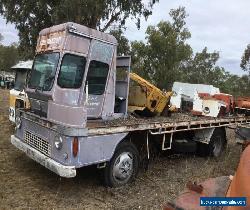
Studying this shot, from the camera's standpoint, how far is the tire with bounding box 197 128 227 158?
34.0 feet

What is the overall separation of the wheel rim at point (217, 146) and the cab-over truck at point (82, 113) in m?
2.63

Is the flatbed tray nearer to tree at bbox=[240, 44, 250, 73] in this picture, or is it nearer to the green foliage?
tree at bbox=[240, 44, 250, 73]

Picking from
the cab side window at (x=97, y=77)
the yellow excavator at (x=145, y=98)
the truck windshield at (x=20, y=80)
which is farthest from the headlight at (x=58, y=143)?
the truck windshield at (x=20, y=80)

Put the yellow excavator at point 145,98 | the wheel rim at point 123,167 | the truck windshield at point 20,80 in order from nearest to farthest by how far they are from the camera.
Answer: the wheel rim at point 123,167 < the yellow excavator at point 145,98 < the truck windshield at point 20,80

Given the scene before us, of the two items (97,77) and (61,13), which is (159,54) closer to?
(61,13)

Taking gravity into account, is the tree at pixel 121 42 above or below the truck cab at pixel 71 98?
above

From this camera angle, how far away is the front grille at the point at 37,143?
6703mm

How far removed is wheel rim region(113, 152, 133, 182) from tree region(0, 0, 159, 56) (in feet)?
38.0

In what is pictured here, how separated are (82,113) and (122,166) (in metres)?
1.52

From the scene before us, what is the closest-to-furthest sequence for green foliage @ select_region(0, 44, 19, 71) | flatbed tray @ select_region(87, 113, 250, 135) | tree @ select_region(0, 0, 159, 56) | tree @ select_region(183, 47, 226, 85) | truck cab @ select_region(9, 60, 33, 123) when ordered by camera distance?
flatbed tray @ select_region(87, 113, 250, 135), truck cab @ select_region(9, 60, 33, 123), tree @ select_region(0, 0, 159, 56), tree @ select_region(183, 47, 226, 85), green foliage @ select_region(0, 44, 19, 71)

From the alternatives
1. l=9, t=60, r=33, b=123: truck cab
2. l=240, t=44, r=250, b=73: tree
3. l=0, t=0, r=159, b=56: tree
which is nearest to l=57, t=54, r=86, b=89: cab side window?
l=9, t=60, r=33, b=123: truck cab

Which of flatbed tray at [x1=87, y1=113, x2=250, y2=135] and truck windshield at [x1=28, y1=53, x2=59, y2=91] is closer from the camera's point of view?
flatbed tray at [x1=87, y1=113, x2=250, y2=135]

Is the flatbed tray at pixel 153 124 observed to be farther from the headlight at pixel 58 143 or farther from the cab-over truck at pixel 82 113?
the headlight at pixel 58 143

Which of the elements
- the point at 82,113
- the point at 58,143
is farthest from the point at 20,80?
the point at 82,113
